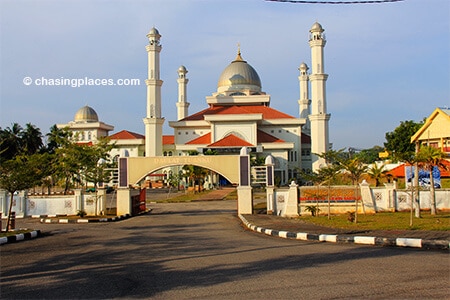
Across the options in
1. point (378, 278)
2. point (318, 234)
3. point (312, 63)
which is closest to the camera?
point (378, 278)

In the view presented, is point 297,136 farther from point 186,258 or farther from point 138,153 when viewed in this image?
point 186,258

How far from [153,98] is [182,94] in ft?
56.1

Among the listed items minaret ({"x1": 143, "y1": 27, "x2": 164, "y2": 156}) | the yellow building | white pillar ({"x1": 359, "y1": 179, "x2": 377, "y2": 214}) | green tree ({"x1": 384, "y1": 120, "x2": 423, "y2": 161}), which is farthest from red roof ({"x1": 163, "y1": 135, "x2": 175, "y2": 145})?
white pillar ({"x1": 359, "y1": 179, "x2": 377, "y2": 214})

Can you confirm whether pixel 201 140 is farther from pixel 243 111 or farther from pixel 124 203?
pixel 124 203

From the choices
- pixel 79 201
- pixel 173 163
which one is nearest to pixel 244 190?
pixel 173 163

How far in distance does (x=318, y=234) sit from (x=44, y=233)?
26.3ft

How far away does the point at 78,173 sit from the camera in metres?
23.0

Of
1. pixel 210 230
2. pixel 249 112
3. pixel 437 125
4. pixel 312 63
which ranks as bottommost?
pixel 210 230

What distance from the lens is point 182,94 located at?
231 feet

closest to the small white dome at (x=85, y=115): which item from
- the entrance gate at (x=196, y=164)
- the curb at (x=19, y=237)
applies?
the entrance gate at (x=196, y=164)

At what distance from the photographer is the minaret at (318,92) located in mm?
53188

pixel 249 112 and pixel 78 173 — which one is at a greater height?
pixel 249 112

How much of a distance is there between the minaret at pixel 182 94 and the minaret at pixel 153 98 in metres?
15.3

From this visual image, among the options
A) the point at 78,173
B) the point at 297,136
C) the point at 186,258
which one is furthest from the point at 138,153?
the point at 186,258
